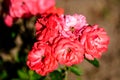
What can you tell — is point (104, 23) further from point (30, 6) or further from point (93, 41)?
point (93, 41)

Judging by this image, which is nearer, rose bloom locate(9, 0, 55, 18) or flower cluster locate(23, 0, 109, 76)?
flower cluster locate(23, 0, 109, 76)

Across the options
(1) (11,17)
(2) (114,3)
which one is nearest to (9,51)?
(1) (11,17)

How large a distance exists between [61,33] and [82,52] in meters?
0.13

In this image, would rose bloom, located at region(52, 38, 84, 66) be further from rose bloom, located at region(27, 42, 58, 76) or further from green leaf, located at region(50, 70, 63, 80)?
green leaf, located at region(50, 70, 63, 80)

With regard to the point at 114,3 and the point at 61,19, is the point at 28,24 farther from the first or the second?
the point at 61,19

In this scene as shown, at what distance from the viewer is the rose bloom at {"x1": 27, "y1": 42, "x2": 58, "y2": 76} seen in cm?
152

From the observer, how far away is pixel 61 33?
152cm

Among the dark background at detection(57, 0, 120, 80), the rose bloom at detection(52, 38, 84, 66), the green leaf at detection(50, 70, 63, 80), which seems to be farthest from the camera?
the dark background at detection(57, 0, 120, 80)

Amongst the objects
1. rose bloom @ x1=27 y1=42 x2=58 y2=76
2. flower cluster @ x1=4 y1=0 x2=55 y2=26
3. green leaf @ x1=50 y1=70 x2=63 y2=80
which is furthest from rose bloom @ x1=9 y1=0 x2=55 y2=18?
rose bloom @ x1=27 y1=42 x2=58 y2=76

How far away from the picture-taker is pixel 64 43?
1.46 metres

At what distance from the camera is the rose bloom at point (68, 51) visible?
57.7 inches

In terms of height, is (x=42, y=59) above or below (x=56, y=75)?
above

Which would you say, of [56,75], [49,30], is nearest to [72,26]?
[49,30]

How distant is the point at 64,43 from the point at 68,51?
58 mm
